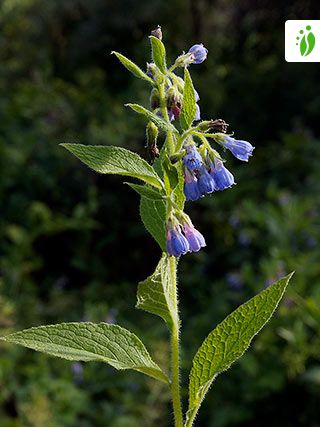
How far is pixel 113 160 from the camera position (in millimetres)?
729

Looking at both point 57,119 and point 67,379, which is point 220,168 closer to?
point 67,379

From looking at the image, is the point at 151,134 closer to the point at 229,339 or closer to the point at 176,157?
the point at 176,157

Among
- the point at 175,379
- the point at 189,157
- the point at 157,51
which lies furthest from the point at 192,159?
the point at 175,379

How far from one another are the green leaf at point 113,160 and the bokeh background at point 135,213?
1.98m

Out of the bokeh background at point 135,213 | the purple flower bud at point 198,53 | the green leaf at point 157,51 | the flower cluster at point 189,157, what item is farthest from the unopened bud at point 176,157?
the bokeh background at point 135,213

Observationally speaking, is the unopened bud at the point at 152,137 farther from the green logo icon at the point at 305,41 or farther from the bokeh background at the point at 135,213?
the green logo icon at the point at 305,41

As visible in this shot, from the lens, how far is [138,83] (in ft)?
18.9

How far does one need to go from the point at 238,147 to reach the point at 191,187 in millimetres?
86

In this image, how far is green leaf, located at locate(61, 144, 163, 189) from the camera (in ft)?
2.37

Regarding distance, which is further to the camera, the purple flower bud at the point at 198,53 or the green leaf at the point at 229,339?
the purple flower bud at the point at 198,53

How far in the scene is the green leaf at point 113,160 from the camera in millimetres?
722

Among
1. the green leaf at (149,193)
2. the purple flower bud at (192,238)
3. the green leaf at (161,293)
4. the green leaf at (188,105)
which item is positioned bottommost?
the green leaf at (161,293)

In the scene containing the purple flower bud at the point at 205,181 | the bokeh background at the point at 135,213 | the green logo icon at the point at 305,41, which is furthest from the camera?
the green logo icon at the point at 305,41

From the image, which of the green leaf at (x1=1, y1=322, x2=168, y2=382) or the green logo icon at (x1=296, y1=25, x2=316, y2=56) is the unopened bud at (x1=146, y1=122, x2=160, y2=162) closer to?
the green leaf at (x1=1, y1=322, x2=168, y2=382)
